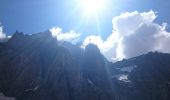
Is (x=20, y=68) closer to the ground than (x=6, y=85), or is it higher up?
higher up

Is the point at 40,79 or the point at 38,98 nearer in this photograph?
the point at 38,98

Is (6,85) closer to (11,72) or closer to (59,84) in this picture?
(11,72)

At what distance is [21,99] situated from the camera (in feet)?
570

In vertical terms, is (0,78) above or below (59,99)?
above

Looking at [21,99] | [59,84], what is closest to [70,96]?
[59,84]

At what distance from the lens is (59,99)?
18938 cm

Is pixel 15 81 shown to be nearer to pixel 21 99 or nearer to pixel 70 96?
pixel 21 99

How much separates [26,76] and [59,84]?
22.6m

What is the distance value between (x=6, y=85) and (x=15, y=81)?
6204mm

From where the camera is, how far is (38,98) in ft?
578

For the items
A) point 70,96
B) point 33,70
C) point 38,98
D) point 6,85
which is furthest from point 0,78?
point 70,96

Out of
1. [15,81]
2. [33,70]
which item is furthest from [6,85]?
[33,70]

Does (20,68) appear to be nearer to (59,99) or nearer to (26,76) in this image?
(26,76)

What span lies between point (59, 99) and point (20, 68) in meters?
34.4
